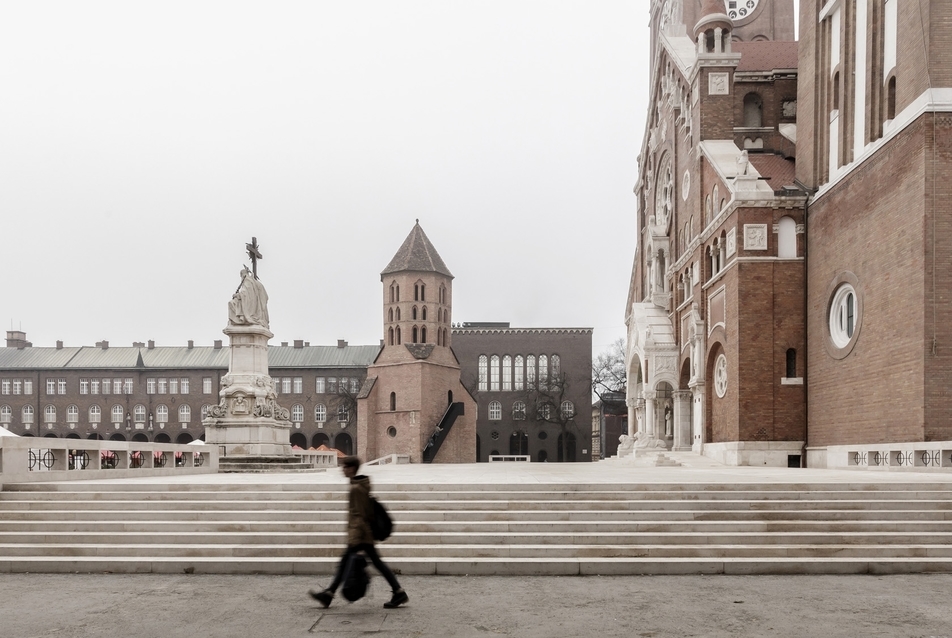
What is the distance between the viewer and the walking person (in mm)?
8188

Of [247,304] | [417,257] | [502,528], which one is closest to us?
[502,528]

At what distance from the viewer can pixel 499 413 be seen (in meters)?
79.4

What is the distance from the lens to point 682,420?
109 ft

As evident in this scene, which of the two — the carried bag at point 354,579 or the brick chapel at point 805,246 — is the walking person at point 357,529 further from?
the brick chapel at point 805,246

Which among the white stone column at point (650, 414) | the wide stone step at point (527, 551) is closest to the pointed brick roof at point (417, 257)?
the white stone column at point (650, 414)

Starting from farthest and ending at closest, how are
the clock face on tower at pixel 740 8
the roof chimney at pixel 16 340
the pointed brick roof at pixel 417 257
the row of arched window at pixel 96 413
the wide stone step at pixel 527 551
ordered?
1. the roof chimney at pixel 16 340
2. the row of arched window at pixel 96 413
3. the pointed brick roof at pixel 417 257
4. the clock face on tower at pixel 740 8
5. the wide stone step at pixel 527 551

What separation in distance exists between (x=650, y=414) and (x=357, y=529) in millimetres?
Answer: 27714

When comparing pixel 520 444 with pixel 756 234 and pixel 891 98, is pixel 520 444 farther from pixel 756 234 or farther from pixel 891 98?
pixel 891 98

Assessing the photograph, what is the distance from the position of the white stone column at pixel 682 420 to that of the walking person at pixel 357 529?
25.7m

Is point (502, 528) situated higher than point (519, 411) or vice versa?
point (502, 528)

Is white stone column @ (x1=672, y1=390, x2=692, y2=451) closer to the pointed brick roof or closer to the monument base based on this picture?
the monument base

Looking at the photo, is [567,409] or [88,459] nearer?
[88,459]

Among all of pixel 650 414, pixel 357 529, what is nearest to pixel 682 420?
pixel 650 414

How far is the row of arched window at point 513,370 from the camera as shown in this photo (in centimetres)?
7925
